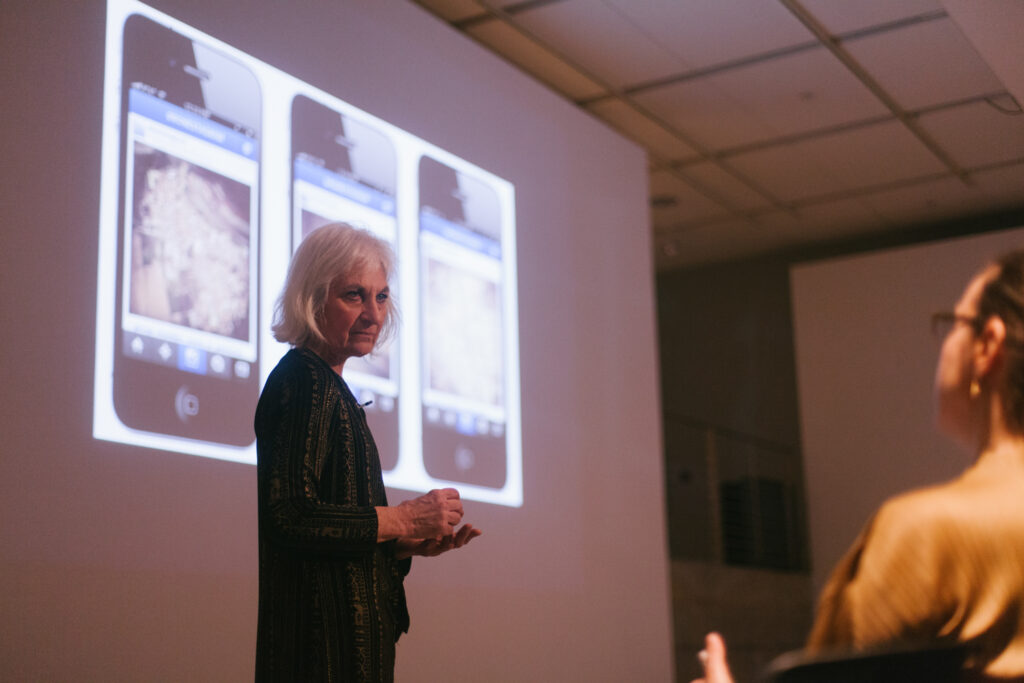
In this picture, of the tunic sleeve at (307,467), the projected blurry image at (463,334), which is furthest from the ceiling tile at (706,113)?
the tunic sleeve at (307,467)

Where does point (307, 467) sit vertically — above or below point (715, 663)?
above

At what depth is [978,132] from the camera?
598 cm

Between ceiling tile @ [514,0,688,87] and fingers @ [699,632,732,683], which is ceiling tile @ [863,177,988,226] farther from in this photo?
fingers @ [699,632,732,683]

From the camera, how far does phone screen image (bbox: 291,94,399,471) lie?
11.3 ft

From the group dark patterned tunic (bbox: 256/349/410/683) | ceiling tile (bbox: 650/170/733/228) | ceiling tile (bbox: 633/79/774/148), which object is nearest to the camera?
dark patterned tunic (bbox: 256/349/410/683)

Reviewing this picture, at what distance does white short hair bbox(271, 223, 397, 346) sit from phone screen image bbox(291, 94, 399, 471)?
121cm

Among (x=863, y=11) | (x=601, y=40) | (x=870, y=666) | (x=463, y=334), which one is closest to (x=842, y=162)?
(x=863, y=11)

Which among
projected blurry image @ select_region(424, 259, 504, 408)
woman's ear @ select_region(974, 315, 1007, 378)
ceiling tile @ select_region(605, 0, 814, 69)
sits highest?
ceiling tile @ select_region(605, 0, 814, 69)

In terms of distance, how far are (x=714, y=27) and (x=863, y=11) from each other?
2.03 feet

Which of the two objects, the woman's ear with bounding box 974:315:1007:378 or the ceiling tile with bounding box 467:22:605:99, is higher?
the ceiling tile with bounding box 467:22:605:99

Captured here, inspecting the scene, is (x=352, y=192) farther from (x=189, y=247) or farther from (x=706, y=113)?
(x=706, y=113)

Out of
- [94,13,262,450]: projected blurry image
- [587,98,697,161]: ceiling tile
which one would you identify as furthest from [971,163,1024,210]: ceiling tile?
[94,13,262,450]: projected blurry image

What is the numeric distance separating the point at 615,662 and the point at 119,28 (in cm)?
312

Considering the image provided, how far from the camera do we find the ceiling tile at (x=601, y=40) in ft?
15.4
